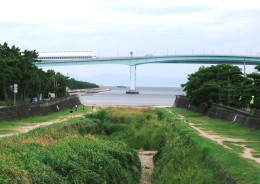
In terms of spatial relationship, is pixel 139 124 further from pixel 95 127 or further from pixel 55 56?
pixel 55 56

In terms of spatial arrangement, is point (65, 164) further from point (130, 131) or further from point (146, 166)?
point (130, 131)

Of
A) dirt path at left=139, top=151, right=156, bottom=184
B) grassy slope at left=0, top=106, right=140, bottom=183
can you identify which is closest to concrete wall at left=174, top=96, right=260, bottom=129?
dirt path at left=139, top=151, right=156, bottom=184

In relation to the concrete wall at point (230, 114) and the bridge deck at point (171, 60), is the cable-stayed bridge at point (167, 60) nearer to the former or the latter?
the bridge deck at point (171, 60)

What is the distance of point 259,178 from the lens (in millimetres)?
15062

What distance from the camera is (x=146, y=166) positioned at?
28.9 m

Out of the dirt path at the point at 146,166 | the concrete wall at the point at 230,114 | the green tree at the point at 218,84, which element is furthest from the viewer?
the green tree at the point at 218,84

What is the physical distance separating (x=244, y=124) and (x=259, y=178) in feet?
82.3

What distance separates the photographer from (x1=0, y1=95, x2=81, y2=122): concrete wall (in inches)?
1719

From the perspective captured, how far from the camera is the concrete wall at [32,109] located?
4366cm

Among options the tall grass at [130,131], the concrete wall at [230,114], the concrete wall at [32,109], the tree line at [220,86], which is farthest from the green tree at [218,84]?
the concrete wall at [32,109]

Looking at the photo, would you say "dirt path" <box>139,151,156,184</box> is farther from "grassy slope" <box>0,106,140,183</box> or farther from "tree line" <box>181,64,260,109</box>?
"tree line" <box>181,64,260,109</box>

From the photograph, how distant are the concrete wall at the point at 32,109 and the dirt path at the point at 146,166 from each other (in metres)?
13.7

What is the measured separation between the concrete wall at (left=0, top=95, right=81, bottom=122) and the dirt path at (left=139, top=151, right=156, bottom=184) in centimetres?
1370

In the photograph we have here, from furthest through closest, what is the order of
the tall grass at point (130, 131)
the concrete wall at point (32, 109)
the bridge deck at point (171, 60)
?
1. the bridge deck at point (171, 60)
2. the concrete wall at point (32, 109)
3. the tall grass at point (130, 131)
